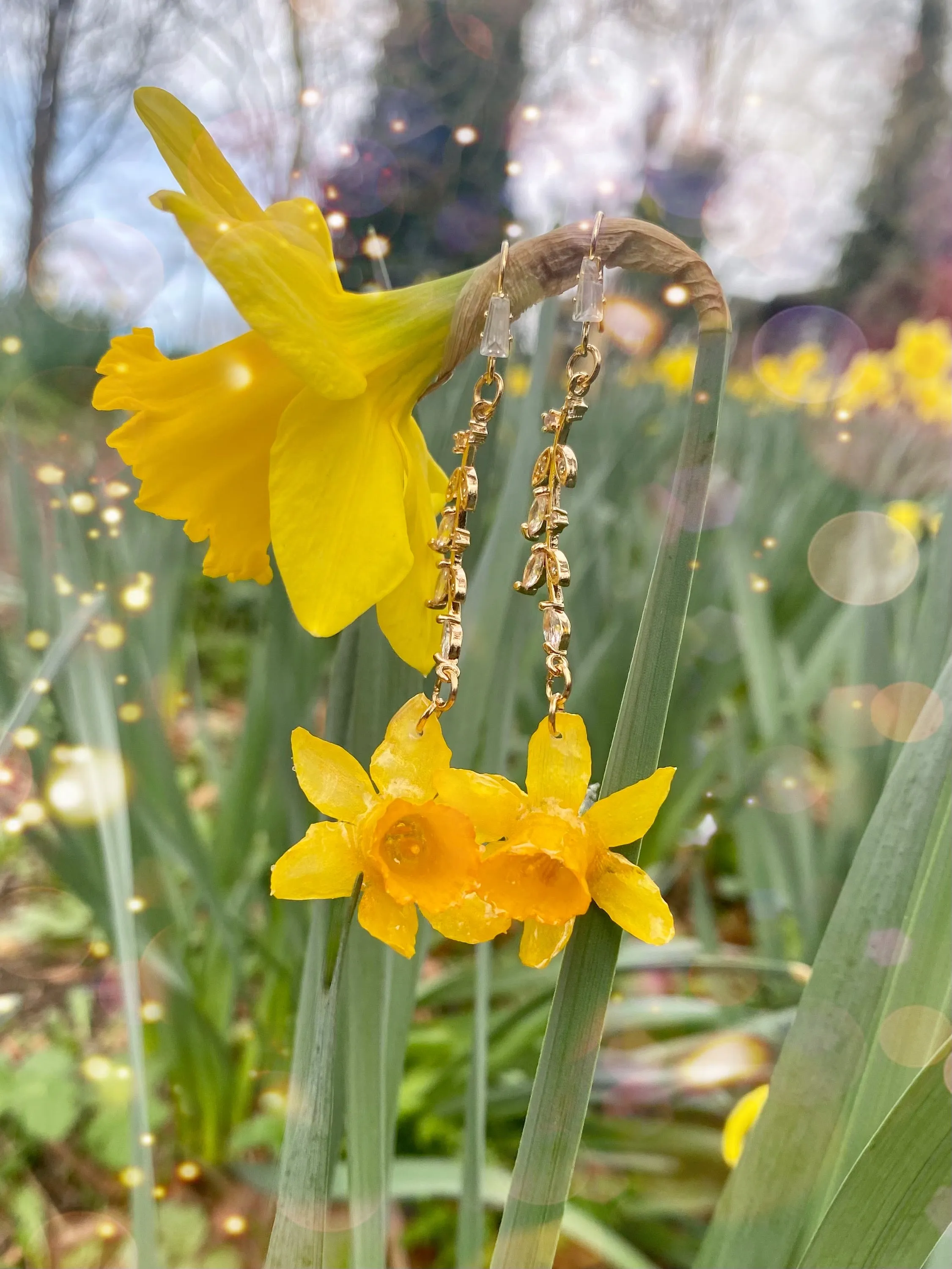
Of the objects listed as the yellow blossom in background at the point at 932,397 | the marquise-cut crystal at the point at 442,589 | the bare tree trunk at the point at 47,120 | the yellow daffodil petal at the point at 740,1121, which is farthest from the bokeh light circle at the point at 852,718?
the bare tree trunk at the point at 47,120

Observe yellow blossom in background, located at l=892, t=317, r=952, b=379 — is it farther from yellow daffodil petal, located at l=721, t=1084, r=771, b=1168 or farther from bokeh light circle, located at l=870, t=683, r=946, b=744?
yellow daffodil petal, located at l=721, t=1084, r=771, b=1168

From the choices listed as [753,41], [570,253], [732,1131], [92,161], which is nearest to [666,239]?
[570,253]

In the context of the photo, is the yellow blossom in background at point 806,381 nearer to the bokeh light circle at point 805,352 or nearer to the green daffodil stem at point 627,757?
the bokeh light circle at point 805,352

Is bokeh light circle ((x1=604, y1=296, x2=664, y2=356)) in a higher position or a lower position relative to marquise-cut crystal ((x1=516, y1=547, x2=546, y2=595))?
higher

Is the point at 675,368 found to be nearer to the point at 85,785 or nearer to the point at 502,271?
the point at 85,785

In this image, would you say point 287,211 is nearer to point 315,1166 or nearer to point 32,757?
point 315,1166

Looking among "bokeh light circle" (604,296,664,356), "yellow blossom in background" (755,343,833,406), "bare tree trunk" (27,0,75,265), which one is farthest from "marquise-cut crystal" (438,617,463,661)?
"bare tree trunk" (27,0,75,265)

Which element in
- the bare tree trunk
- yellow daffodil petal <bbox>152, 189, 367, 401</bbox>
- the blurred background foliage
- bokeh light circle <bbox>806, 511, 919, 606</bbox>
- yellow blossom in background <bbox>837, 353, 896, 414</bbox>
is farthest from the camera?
the bare tree trunk

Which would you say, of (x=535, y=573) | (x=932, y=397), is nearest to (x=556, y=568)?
(x=535, y=573)
